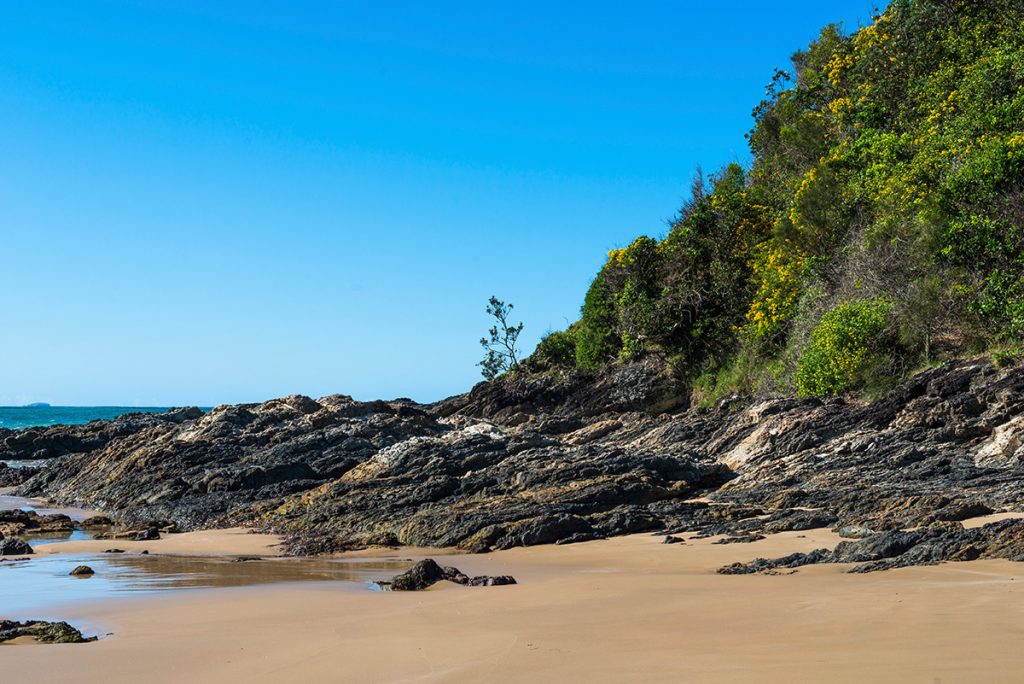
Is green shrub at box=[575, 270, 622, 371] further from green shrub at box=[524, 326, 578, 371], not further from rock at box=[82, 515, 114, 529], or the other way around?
rock at box=[82, 515, 114, 529]

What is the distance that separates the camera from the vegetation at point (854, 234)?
2052 centimetres

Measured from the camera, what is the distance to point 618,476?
15719 mm

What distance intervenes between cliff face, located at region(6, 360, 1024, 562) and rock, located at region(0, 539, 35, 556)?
362 cm

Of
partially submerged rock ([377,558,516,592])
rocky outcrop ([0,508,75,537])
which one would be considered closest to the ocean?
rocky outcrop ([0,508,75,537])

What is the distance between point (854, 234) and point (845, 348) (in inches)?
216

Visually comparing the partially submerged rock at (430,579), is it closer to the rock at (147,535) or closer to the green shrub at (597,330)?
the rock at (147,535)

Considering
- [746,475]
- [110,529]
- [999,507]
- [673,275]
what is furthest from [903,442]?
[673,275]

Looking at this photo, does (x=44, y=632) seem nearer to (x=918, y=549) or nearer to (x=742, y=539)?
(x=742, y=539)

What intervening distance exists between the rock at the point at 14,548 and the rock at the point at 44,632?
21.8 feet

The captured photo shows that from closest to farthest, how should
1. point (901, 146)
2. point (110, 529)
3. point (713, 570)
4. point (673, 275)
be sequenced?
1. point (713, 570)
2. point (110, 529)
3. point (901, 146)
4. point (673, 275)

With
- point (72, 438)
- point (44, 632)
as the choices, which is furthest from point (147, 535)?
point (72, 438)

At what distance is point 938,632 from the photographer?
6438 millimetres

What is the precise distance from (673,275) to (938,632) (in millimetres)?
27774

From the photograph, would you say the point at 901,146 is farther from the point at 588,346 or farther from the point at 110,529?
the point at 110,529
